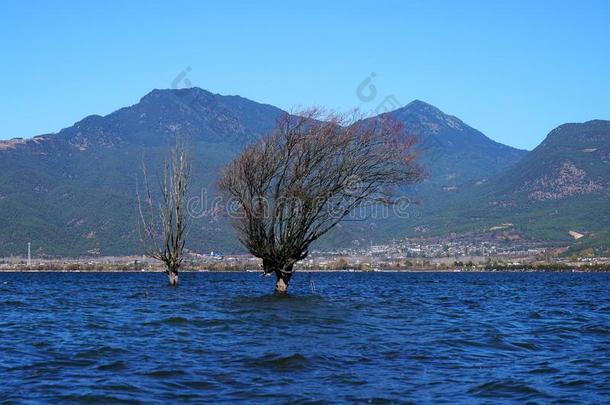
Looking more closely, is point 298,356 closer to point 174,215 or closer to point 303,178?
point 303,178

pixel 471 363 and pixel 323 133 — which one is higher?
pixel 323 133

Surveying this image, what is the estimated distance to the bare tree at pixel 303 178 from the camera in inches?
1596

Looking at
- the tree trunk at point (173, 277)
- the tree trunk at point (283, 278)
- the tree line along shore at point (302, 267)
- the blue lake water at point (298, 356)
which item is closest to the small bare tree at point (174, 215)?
the tree trunk at point (173, 277)

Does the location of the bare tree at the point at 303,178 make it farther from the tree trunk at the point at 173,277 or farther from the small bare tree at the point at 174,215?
the tree trunk at the point at 173,277

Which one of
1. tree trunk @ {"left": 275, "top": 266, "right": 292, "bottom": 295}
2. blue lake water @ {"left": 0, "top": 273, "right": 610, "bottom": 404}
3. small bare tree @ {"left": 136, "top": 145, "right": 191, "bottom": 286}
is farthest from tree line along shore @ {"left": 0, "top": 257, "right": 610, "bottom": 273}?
blue lake water @ {"left": 0, "top": 273, "right": 610, "bottom": 404}

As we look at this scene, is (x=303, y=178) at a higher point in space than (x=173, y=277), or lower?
higher

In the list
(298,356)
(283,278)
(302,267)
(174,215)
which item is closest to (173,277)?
(174,215)

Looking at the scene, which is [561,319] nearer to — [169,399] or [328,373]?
[328,373]

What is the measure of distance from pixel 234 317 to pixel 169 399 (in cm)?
1422

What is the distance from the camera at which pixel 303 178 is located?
4053 cm

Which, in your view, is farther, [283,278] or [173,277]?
[173,277]

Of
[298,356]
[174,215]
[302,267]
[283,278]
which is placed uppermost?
[174,215]

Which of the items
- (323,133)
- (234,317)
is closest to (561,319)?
(234,317)

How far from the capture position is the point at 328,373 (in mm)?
16594
